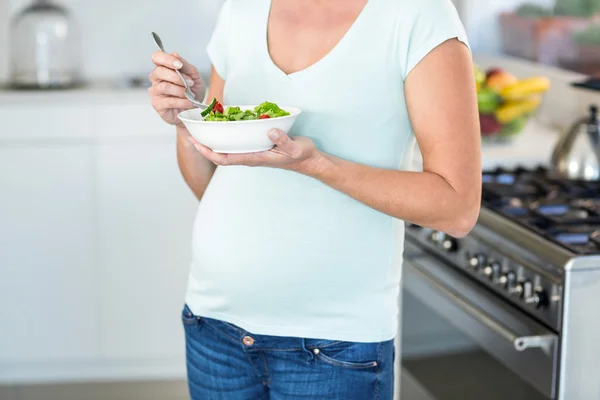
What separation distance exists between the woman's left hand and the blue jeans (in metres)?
0.26

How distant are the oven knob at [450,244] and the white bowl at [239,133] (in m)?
0.86

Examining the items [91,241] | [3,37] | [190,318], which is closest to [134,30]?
[3,37]

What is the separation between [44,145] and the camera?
2.86 meters

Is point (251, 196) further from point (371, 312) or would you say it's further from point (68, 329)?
point (68, 329)

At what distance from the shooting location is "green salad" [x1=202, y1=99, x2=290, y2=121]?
115 centimetres

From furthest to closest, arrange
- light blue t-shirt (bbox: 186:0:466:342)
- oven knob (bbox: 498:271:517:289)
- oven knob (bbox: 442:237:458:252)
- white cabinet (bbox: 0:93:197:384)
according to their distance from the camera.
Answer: white cabinet (bbox: 0:93:197:384), oven knob (bbox: 442:237:458:252), oven knob (bbox: 498:271:517:289), light blue t-shirt (bbox: 186:0:466:342)

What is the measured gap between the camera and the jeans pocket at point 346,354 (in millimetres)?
1222

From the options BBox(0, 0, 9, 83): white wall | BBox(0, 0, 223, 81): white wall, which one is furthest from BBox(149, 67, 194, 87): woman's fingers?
BBox(0, 0, 9, 83): white wall

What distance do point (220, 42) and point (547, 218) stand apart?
750 mm

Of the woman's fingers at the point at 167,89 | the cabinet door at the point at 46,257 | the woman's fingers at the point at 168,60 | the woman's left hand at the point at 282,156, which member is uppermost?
the woman's fingers at the point at 168,60

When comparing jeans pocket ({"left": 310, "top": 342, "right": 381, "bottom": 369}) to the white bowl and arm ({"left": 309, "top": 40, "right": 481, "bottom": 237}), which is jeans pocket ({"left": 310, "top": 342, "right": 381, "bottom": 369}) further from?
the white bowl

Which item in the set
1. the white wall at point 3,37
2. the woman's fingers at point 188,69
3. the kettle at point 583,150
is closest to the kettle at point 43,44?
the white wall at point 3,37

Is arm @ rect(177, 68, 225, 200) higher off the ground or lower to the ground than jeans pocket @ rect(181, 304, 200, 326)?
higher

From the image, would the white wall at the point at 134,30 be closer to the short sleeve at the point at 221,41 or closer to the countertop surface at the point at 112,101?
the countertop surface at the point at 112,101
